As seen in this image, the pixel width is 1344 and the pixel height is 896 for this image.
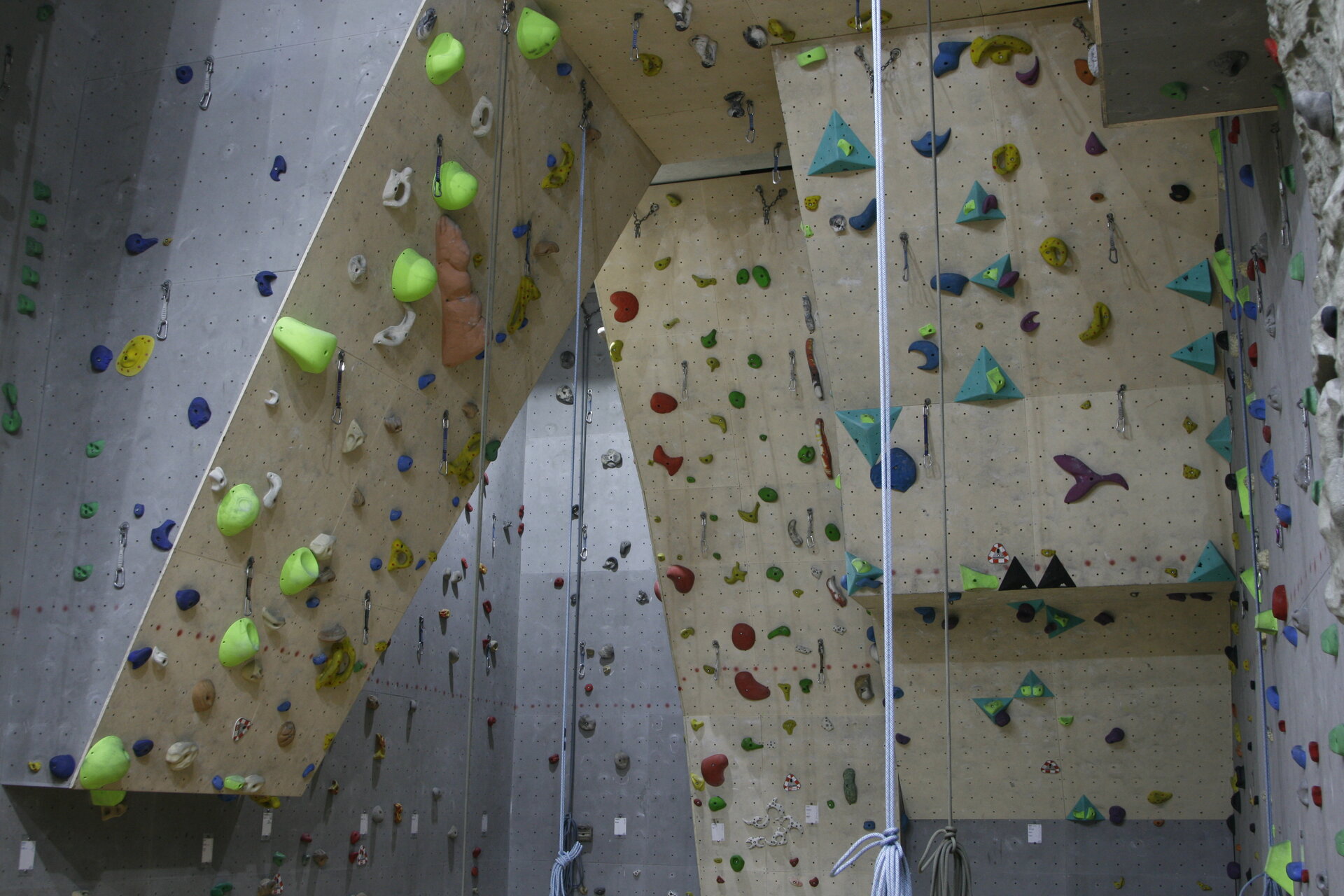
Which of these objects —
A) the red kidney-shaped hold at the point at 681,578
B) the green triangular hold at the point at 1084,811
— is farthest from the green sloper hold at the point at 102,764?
the green triangular hold at the point at 1084,811

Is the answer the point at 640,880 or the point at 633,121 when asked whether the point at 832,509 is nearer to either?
the point at 633,121

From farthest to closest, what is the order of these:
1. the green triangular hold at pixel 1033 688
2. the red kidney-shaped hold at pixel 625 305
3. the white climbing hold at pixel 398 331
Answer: the red kidney-shaped hold at pixel 625 305 < the green triangular hold at pixel 1033 688 < the white climbing hold at pixel 398 331

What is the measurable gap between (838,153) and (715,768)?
3.51 metres

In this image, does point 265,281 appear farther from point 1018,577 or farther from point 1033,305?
point 1018,577

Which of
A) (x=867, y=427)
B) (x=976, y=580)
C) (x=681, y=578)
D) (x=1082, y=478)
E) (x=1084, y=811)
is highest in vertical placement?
(x=867, y=427)

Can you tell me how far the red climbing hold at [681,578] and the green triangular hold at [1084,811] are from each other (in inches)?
88.1

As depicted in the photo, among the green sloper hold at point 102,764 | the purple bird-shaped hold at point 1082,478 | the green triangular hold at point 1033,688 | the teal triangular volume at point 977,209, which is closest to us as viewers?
the green sloper hold at point 102,764

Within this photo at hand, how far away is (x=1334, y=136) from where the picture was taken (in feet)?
7.40

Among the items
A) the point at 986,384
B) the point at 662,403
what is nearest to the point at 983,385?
the point at 986,384

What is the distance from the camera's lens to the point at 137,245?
165 inches

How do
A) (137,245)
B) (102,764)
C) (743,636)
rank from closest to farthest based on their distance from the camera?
(102,764), (137,245), (743,636)

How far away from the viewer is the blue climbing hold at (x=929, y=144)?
496 centimetres

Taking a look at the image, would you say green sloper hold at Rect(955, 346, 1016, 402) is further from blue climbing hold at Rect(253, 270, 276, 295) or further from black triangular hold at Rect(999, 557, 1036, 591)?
blue climbing hold at Rect(253, 270, 276, 295)

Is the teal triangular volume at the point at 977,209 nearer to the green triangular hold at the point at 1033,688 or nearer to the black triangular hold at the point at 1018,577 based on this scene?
the black triangular hold at the point at 1018,577
